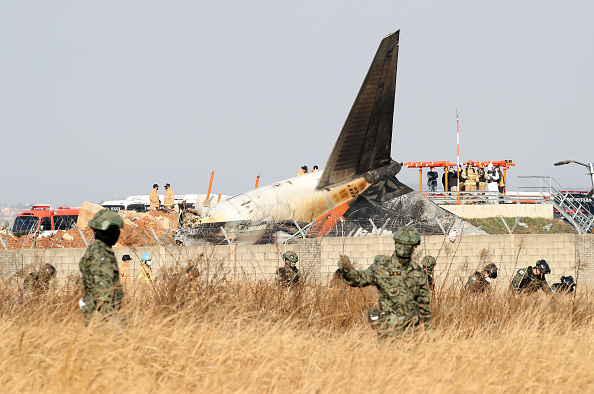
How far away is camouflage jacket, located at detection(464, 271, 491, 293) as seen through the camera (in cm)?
1200

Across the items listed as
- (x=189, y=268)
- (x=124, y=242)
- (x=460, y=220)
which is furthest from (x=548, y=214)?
(x=189, y=268)

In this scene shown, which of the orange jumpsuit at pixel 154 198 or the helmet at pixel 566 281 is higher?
the orange jumpsuit at pixel 154 198

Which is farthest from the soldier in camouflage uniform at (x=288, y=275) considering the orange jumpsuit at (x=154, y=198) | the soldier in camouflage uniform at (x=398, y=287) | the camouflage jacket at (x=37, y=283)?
the orange jumpsuit at (x=154, y=198)

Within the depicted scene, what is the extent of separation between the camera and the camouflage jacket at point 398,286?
28.3 ft

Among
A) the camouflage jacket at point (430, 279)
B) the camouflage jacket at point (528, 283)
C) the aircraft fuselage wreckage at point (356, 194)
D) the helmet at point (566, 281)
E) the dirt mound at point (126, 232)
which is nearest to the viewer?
the camouflage jacket at point (430, 279)

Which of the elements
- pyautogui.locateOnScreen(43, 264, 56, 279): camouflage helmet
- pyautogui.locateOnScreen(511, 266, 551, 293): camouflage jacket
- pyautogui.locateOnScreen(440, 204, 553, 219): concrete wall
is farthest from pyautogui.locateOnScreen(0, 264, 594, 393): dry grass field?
pyautogui.locateOnScreen(440, 204, 553, 219): concrete wall

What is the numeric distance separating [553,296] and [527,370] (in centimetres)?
433

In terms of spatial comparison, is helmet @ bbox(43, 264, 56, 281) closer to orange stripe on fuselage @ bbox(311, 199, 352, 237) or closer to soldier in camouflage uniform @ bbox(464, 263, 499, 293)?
soldier in camouflage uniform @ bbox(464, 263, 499, 293)

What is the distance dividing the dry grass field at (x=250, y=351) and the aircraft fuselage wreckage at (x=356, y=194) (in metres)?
11.6

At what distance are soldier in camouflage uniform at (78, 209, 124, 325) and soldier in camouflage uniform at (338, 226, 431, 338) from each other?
2800mm

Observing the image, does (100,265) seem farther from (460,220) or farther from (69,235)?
(69,235)

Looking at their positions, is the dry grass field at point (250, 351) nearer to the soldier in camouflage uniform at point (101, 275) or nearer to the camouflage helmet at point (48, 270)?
the soldier in camouflage uniform at point (101, 275)

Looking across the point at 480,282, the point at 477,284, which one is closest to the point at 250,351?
the point at 477,284

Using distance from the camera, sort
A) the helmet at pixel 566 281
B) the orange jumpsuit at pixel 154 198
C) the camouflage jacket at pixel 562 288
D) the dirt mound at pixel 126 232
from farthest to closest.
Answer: the orange jumpsuit at pixel 154 198
the dirt mound at pixel 126 232
the helmet at pixel 566 281
the camouflage jacket at pixel 562 288
